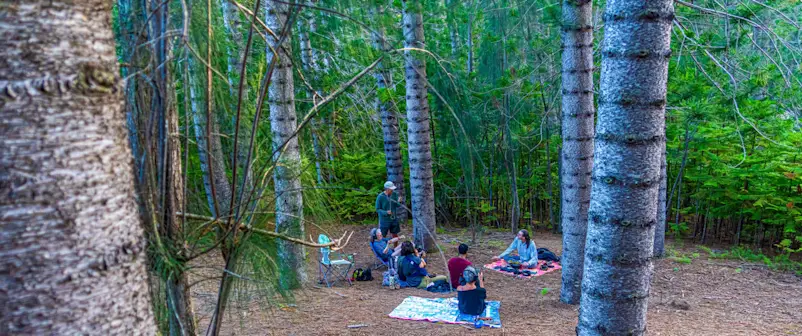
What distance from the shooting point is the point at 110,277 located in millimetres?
787

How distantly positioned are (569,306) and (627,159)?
4.19 m

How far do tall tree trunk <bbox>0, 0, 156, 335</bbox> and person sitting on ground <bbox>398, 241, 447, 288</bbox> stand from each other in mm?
6350

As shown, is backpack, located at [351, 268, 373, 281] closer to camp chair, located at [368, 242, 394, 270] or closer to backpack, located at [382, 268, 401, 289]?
backpack, located at [382, 268, 401, 289]

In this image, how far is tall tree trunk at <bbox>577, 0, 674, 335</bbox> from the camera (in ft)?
7.27

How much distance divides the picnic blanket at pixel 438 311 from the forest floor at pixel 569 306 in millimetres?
107

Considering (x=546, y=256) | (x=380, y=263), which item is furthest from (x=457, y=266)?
(x=546, y=256)

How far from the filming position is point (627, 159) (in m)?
2.23

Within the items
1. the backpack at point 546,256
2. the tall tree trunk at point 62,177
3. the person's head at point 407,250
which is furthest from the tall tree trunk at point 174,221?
the backpack at point 546,256

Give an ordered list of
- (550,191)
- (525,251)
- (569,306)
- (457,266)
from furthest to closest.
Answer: (550,191), (525,251), (457,266), (569,306)

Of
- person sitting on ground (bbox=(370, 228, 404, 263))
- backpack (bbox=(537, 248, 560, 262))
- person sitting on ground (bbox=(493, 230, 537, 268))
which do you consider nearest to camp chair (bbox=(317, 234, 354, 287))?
person sitting on ground (bbox=(370, 228, 404, 263))

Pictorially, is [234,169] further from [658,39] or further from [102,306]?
[658,39]

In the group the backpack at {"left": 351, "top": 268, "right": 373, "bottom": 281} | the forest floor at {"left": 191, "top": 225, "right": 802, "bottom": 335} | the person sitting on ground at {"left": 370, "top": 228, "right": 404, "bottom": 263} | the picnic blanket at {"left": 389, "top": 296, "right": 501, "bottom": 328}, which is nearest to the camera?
the forest floor at {"left": 191, "top": 225, "right": 802, "bottom": 335}

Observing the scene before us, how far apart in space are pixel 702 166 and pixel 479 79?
15.3ft

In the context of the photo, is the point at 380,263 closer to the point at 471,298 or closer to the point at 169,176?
Answer: the point at 471,298
